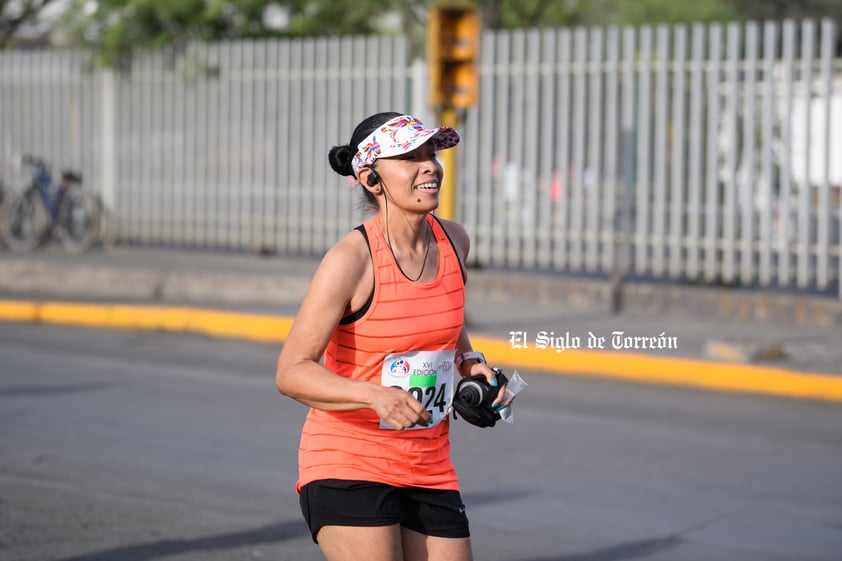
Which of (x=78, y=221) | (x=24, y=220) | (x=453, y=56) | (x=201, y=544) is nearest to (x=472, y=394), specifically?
(x=201, y=544)

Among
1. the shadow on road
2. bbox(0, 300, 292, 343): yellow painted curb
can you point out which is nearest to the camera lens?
the shadow on road

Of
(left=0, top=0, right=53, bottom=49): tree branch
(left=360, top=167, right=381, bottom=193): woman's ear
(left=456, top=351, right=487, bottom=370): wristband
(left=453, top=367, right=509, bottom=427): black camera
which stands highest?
(left=0, top=0, right=53, bottom=49): tree branch

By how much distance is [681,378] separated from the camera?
10375 millimetres

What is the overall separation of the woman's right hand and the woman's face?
1.86ft

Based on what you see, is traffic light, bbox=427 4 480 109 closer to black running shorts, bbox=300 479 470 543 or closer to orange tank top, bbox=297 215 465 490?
orange tank top, bbox=297 215 465 490

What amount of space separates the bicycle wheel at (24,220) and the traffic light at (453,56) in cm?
879

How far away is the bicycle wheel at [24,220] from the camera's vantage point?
18.7m

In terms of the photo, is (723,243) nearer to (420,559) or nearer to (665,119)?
(665,119)

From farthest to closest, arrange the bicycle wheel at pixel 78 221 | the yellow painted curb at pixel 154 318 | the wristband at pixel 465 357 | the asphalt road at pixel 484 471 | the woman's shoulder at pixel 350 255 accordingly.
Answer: the bicycle wheel at pixel 78 221, the yellow painted curb at pixel 154 318, the asphalt road at pixel 484 471, the wristband at pixel 465 357, the woman's shoulder at pixel 350 255

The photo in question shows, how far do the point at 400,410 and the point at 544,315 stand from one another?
33.1ft

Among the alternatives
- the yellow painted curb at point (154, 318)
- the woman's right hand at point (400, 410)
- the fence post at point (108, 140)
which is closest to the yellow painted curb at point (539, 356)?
the yellow painted curb at point (154, 318)

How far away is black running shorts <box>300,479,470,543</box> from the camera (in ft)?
11.4

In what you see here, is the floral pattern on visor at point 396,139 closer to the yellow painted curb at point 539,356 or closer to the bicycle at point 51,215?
the yellow painted curb at point 539,356

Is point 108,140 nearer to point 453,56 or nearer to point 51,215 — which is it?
point 51,215
